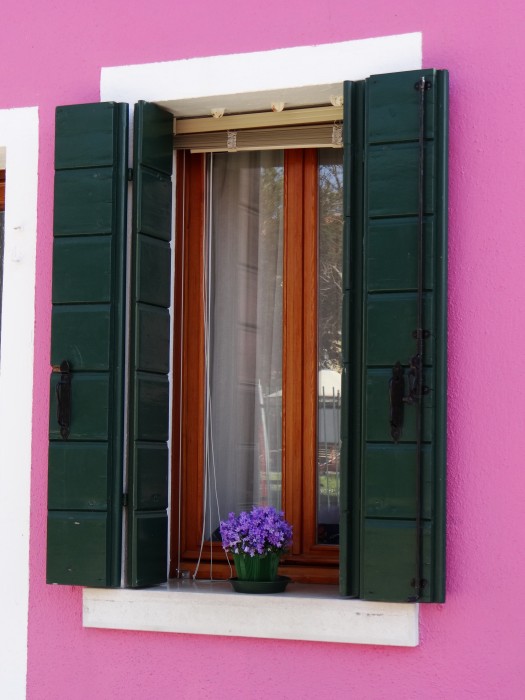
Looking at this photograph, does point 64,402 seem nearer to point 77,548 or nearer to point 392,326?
point 77,548

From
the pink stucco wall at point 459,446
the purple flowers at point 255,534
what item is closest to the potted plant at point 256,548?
the purple flowers at point 255,534

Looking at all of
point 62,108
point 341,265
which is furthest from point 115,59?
point 341,265

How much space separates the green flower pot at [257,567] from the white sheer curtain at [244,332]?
0.41 m

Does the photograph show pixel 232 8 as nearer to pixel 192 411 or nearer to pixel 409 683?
pixel 192 411

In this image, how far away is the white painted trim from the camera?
5152mm

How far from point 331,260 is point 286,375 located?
0.50 meters

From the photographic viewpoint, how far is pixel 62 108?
511 cm

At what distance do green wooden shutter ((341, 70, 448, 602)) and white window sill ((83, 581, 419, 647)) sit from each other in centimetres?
10

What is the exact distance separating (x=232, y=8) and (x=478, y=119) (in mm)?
1131

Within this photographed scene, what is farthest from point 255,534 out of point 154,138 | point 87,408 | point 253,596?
point 154,138

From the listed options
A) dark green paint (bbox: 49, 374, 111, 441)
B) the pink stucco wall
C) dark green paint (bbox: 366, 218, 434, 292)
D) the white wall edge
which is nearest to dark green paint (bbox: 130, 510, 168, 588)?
the pink stucco wall

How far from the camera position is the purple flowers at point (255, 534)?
4.77m

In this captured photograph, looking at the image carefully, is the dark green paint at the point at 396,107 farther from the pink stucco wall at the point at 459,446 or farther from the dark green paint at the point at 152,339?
the dark green paint at the point at 152,339

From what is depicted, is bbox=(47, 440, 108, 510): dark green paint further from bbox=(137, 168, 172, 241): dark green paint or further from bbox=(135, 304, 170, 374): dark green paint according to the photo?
bbox=(137, 168, 172, 241): dark green paint
